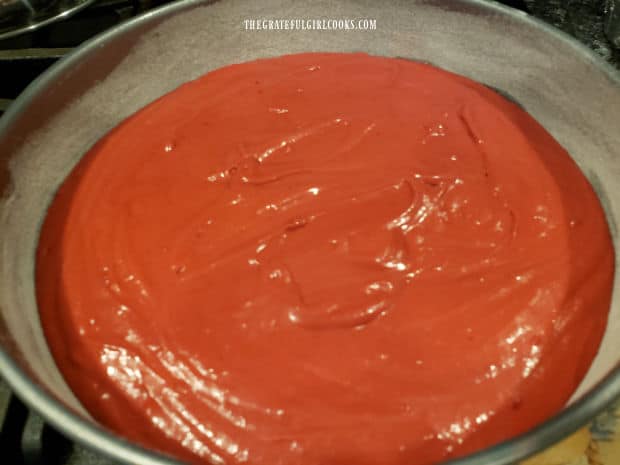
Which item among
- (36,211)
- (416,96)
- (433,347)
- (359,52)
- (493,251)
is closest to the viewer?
(433,347)

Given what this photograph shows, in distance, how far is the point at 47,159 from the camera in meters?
1.37

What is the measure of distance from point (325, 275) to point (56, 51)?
3.42 feet

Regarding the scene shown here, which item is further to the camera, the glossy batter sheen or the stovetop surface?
the stovetop surface

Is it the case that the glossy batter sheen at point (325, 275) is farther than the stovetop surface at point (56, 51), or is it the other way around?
the stovetop surface at point (56, 51)

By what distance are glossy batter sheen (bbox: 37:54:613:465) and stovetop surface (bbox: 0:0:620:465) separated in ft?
0.50

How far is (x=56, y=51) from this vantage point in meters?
1.59

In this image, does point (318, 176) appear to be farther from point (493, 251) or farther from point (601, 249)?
point (601, 249)

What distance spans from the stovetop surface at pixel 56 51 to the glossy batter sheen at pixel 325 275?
6.0 inches

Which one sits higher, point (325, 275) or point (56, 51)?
point (56, 51)

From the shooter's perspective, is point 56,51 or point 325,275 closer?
point 325,275

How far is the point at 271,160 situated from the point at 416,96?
0.44 metres

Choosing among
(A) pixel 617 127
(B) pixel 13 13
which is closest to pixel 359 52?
(A) pixel 617 127

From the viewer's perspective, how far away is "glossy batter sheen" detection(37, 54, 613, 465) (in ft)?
3.17

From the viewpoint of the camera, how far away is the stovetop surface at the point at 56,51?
3.53 ft
